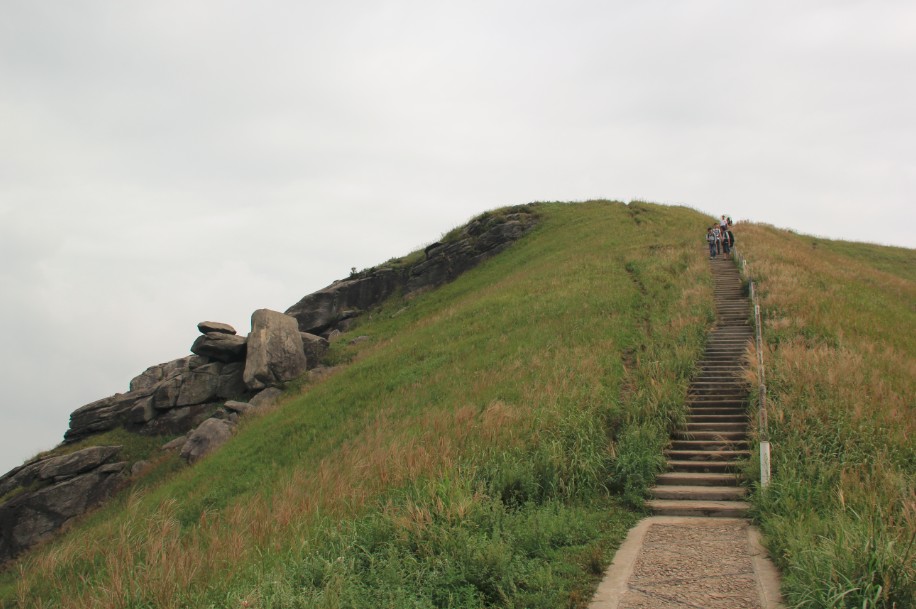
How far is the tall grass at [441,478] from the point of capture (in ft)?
22.7

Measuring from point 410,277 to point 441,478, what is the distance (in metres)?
41.2

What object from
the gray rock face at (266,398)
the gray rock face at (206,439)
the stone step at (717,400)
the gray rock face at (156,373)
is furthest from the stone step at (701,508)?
the gray rock face at (156,373)

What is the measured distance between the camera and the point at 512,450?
37.2 ft

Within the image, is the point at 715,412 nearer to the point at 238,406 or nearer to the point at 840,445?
the point at 840,445

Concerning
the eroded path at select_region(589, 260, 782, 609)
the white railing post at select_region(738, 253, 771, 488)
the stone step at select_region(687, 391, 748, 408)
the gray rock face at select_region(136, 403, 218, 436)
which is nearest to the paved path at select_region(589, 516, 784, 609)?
the eroded path at select_region(589, 260, 782, 609)

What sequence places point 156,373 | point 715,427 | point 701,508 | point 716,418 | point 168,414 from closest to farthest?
point 701,508 → point 715,427 → point 716,418 → point 168,414 → point 156,373

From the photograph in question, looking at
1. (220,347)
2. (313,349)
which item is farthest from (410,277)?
(220,347)

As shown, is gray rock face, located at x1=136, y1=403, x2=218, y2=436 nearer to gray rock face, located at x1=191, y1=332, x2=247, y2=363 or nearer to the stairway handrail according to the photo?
gray rock face, located at x1=191, y1=332, x2=247, y2=363

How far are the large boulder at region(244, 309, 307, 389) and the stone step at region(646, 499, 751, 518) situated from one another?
22718 millimetres

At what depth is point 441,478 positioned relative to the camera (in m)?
9.56

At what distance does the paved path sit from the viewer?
6891 mm

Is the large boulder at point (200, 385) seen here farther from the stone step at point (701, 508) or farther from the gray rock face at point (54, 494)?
the stone step at point (701, 508)

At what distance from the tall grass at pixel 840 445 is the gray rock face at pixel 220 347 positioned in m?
23.8

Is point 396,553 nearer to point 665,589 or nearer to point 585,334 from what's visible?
point 665,589
